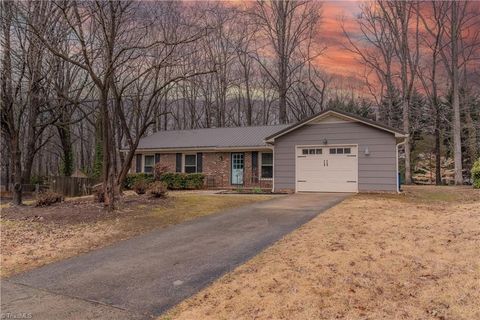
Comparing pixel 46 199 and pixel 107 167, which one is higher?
pixel 107 167

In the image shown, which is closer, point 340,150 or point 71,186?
point 340,150

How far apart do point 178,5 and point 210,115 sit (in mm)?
18442

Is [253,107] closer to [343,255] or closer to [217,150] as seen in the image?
[217,150]

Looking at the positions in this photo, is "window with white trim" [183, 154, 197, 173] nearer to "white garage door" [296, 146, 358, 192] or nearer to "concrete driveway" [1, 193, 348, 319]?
"white garage door" [296, 146, 358, 192]

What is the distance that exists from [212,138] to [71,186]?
8.58m

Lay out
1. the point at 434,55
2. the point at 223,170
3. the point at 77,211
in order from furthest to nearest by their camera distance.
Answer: the point at 434,55
the point at 223,170
the point at 77,211

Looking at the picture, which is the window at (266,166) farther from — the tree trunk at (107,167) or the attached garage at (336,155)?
the tree trunk at (107,167)

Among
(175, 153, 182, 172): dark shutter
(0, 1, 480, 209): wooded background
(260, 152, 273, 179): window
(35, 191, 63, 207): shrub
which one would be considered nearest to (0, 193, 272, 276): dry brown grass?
(35, 191, 63, 207): shrub

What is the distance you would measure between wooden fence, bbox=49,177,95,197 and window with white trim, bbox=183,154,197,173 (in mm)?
5844

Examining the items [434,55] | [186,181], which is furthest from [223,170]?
[434,55]

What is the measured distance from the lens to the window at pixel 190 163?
22547 mm

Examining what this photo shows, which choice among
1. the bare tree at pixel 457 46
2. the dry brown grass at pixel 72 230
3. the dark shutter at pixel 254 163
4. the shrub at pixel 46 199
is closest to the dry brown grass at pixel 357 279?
the dry brown grass at pixel 72 230

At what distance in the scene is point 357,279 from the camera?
4586 millimetres

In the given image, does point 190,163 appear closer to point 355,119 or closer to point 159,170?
point 159,170
